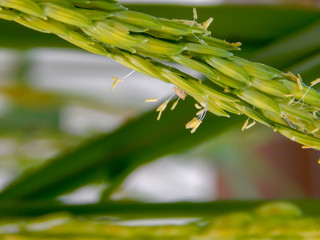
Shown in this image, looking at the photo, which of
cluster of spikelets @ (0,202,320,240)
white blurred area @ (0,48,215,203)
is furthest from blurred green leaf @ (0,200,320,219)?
white blurred area @ (0,48,215,203)

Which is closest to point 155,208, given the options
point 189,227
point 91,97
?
point 189,227

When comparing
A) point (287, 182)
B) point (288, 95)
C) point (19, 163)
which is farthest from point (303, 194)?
point (288, 95)

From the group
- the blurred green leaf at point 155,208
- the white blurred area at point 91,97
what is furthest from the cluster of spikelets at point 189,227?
the white blurred area at point 91,97

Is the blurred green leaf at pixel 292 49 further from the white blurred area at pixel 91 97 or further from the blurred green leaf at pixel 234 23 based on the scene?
the white blurred area at pixel 91 97

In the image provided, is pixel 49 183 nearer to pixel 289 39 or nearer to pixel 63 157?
pixel 63 157

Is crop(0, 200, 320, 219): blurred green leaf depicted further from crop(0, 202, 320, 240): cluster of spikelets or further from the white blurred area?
the white blurred area
